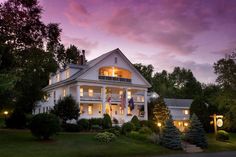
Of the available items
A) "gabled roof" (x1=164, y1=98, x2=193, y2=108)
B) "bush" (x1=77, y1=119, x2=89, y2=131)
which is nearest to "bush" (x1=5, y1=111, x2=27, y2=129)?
"bush" (x1=77, y1=119, x2=89, y2=131)

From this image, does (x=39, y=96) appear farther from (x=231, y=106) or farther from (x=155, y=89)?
(x=155, y=89)

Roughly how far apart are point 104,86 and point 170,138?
626 inches

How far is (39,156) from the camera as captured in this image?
21281mm

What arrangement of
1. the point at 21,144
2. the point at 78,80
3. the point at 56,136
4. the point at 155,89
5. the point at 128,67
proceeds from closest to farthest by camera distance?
1. the point at 21,144
2. the point at 56,136
3. the point at 78,80
4. the point at 128,67
5. the point at 155,89

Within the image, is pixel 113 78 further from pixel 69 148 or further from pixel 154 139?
pixel 69 148

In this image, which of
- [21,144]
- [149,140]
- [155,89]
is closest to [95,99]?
[149,140]

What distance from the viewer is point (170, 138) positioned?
31484mm

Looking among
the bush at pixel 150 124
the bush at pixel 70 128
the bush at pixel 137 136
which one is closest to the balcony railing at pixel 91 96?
the bush at pixel 70 128

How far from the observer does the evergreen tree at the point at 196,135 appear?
111 ft

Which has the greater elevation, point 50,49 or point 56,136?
point 50,49

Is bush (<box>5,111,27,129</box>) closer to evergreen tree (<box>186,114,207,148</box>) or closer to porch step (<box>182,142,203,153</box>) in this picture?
porch step (<box>182,142,203,153</box>)

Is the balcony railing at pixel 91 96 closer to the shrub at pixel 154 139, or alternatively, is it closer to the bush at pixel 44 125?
the shrub at pixel 154 139

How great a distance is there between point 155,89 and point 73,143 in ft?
241

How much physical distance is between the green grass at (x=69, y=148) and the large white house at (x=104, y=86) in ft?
40.1
